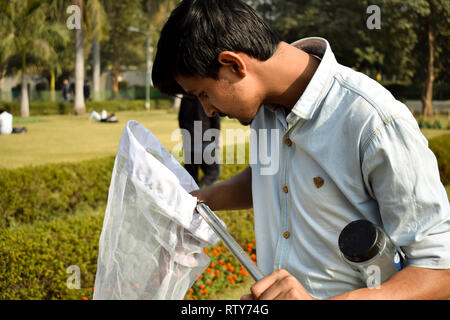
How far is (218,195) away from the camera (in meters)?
1.55

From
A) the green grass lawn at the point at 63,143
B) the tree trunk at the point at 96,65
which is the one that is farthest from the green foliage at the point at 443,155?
the tree trunk at the point at 96,65

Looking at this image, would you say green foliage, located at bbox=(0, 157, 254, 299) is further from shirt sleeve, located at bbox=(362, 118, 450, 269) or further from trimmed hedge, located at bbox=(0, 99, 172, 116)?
trimmed hedge, located at bbox=(0, 99, 172, 116)

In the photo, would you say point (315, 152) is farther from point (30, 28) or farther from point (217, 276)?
point (30, 28)

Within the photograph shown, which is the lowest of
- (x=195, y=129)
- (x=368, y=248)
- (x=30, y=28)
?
(x=195, y=129)

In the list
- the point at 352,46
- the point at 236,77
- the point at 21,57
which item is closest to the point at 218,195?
the point at 236,77

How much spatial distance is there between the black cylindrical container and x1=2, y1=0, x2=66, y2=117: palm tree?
9.84m

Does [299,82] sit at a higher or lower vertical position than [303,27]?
higher

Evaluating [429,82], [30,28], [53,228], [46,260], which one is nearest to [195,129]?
[53,228]

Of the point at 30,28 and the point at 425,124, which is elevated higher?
the point at 30,28

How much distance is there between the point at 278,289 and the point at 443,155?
943 cm

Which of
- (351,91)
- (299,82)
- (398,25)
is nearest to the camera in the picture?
(351,91)

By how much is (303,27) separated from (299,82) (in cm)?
2714

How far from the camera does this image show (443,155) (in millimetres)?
9414

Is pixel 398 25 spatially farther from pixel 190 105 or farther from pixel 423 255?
pixel 423 255
